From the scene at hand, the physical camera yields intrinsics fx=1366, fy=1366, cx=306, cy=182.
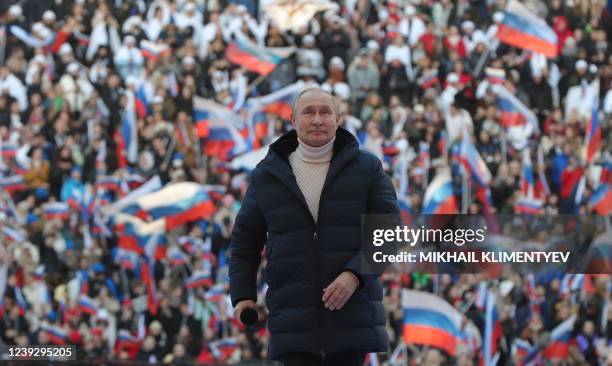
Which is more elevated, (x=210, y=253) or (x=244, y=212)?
(x=244, y=212)

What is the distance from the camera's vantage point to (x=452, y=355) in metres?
13.0

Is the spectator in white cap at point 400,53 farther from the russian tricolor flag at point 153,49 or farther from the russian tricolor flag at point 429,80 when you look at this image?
the russian tricolor flag at point 153,49

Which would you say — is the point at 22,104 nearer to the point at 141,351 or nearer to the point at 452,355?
the point at 141,351

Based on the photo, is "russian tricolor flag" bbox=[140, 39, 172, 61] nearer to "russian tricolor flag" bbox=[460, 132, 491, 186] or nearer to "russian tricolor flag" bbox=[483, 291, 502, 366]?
"russian tricolor flag" bbox=[460, 132, 491, 186]

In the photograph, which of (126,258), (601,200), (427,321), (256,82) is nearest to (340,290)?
(427,321)

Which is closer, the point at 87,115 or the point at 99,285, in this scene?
the point at 99,285

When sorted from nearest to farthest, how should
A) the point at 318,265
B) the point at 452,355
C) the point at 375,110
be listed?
the point at 318,265
the point at 452,355
the point at 375,110

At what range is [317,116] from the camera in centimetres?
431

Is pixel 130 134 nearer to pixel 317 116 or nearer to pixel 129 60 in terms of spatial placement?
pixel 129 60

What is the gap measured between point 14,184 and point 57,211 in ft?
2.31

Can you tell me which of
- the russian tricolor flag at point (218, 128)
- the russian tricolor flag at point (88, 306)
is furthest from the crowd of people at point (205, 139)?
the russian tricolor flag at point (218, 128)

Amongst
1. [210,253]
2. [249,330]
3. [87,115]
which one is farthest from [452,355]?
[87,115]

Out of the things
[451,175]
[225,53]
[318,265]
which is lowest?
[451,175]

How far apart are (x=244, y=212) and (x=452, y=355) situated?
887 centimetres
